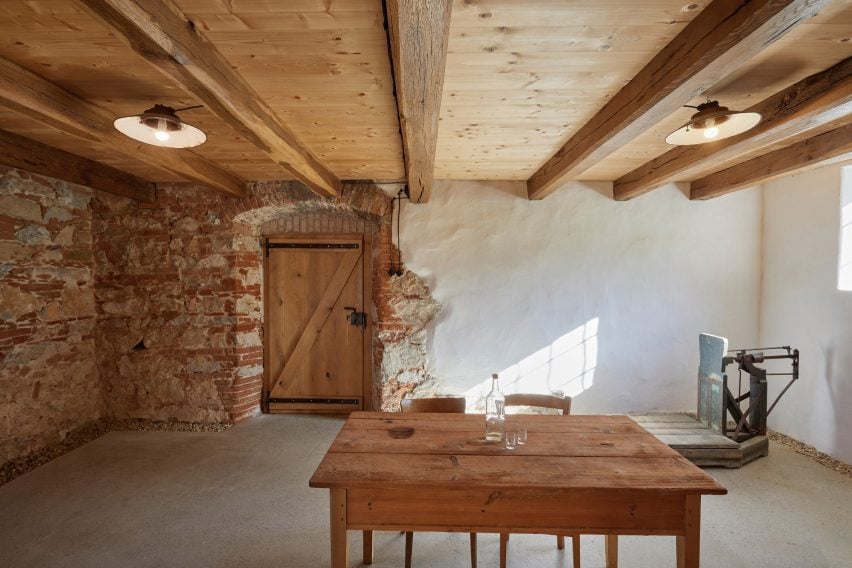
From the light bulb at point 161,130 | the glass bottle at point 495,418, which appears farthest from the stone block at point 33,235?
the glass bottle at point 495,418

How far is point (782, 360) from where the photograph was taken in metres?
3.80

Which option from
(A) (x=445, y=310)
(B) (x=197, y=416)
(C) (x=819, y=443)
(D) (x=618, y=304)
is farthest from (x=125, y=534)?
(C) (x=819, y=443)

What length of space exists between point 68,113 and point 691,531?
11.3 feet

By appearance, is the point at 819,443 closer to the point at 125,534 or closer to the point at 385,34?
the point at 385,34

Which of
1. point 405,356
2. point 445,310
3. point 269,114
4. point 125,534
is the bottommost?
point 125,534

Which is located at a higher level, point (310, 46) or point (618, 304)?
point (310, 46)

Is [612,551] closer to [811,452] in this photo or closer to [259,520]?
[259,520]

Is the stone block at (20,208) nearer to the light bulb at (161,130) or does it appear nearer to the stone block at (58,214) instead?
the stone block at (58,214)

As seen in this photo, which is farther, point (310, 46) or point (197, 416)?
point (197, 416)

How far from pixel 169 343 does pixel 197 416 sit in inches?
30.9

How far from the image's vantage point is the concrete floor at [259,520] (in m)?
2.26

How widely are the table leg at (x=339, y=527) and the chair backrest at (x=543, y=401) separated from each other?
1.19 metres

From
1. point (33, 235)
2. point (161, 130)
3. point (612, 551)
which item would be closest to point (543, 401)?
point (612, 551)

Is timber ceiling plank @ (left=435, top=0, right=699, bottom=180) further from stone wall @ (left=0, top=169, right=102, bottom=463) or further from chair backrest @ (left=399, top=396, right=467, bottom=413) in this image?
stone wall @ (left=0, top=169, right=102, bottom=463)
